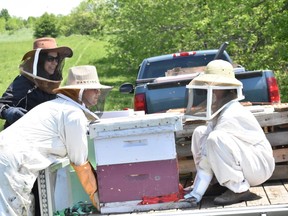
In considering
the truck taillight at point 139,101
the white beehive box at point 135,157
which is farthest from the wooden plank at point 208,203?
the truck taillight at point 139,101

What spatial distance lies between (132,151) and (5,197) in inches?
39.5

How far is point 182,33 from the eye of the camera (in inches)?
854

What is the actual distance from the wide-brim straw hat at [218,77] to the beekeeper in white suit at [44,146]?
31.8 inches

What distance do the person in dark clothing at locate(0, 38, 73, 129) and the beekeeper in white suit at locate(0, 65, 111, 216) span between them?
31.7 inches

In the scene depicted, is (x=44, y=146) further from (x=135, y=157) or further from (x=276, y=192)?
(x=276, y=192)

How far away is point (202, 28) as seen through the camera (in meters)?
18.0

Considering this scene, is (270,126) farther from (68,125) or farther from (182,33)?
(182,33)

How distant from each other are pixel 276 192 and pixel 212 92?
0.93m

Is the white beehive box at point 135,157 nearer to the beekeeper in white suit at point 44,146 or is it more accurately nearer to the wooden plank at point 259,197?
the beekeeper in white suit at point 44,146

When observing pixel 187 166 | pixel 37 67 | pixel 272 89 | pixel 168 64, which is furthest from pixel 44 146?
pixel 168 64

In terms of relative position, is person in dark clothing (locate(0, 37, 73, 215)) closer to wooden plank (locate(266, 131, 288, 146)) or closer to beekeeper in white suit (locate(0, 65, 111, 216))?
beekeeper in white suit (locate(0, 65, 111, 216))

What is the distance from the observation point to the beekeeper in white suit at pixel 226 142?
5.12m

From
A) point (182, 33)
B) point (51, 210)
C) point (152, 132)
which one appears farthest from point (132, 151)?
point (182, 33)

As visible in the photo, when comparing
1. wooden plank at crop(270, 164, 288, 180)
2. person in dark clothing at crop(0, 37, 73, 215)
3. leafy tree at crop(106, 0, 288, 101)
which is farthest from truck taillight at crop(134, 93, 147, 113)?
leafy tree at crop(106, 0, 288, 101)
